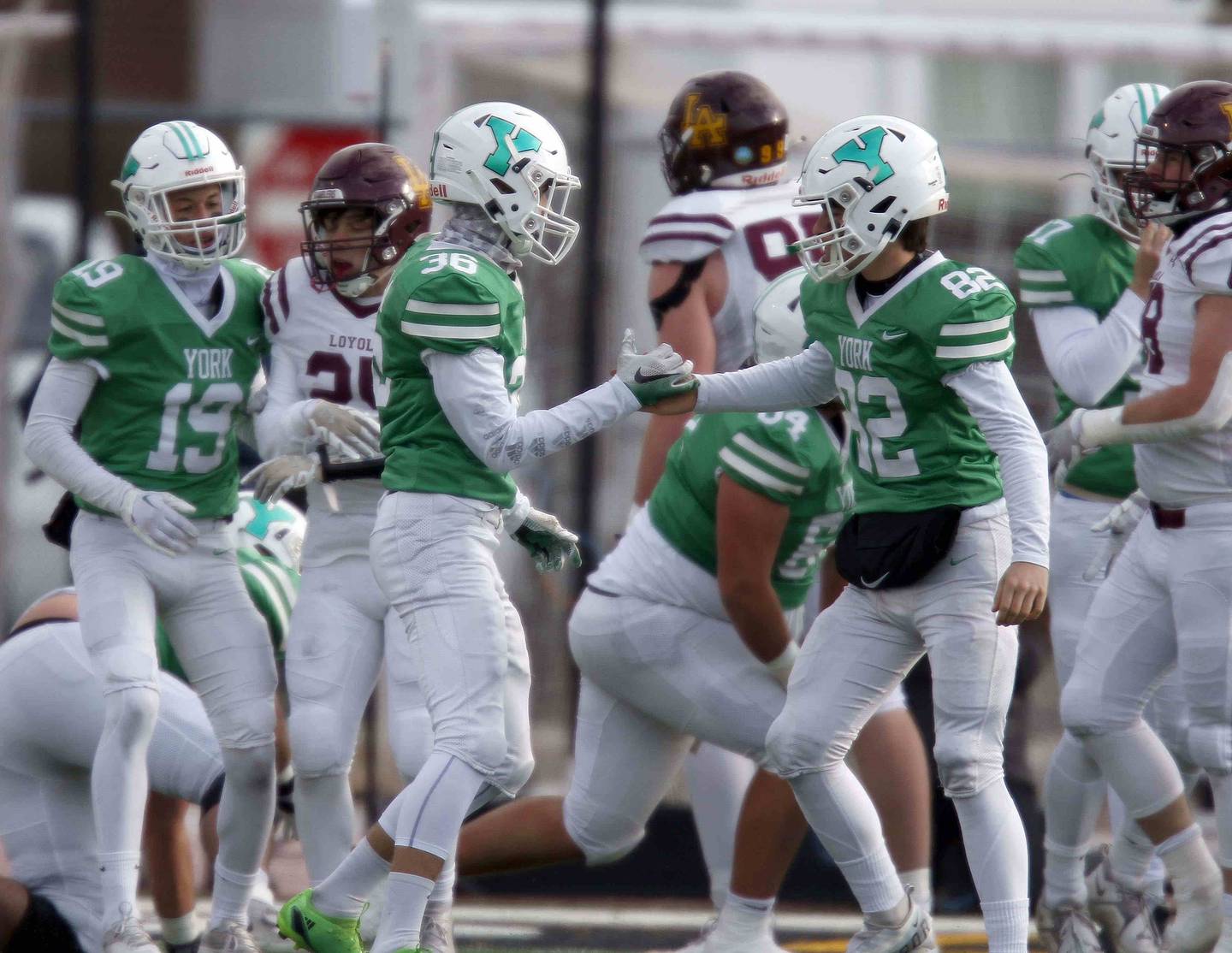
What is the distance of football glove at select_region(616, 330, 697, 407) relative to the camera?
4.02m

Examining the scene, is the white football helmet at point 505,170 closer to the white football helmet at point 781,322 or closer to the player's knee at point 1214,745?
the white football helmet at point 781,322

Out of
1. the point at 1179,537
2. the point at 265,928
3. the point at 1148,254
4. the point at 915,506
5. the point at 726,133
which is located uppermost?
the point at 726,133

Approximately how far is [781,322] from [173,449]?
1.33m

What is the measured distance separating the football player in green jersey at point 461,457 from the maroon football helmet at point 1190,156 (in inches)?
41.8

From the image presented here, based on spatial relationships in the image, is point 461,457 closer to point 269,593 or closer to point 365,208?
point 365,208

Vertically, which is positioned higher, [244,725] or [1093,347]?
[1093,347]

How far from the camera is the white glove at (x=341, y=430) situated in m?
4.54

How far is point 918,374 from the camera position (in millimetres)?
→ 3898

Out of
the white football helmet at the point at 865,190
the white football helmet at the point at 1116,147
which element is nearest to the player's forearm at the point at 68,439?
the white football helmet at the point at 865,190

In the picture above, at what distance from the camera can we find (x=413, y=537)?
13.3 ft

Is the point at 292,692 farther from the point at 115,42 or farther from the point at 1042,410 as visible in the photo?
the point at 115,42

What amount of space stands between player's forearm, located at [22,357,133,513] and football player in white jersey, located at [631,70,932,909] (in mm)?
1204

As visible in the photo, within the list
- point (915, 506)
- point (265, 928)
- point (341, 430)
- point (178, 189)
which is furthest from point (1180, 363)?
point (265, 928)

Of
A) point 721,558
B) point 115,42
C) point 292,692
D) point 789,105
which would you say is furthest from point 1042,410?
point 115,42
